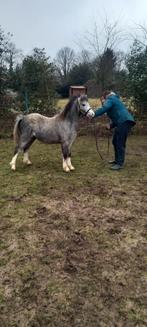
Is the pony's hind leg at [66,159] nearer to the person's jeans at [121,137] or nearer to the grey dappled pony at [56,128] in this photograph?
the grey dappled pony at [56,128]

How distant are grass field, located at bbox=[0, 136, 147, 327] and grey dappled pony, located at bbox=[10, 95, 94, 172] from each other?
48cm

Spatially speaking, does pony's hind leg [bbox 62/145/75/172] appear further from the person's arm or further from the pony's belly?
the person's arm

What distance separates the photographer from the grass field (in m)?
2.74

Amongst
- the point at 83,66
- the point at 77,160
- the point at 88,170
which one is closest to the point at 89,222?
the point at 88,170

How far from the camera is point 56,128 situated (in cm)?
644

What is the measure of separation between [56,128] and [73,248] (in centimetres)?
314

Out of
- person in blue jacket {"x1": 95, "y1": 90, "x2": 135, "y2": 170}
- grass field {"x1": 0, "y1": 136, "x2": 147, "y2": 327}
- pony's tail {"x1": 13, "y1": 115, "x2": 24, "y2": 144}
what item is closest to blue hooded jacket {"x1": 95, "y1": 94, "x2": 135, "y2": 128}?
person in blue jacket {"x1": 95, "y1": 90, "x2": 135, "y2": 170}

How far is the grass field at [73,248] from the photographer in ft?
8.98

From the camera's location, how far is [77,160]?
298 inches

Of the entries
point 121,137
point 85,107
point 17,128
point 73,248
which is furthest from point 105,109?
point 73,248

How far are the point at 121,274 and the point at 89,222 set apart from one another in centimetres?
114

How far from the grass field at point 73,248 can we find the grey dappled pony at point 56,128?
483mm

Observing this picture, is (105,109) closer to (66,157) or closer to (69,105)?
(69,105)

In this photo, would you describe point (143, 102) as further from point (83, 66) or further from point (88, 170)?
point (83, 66)
